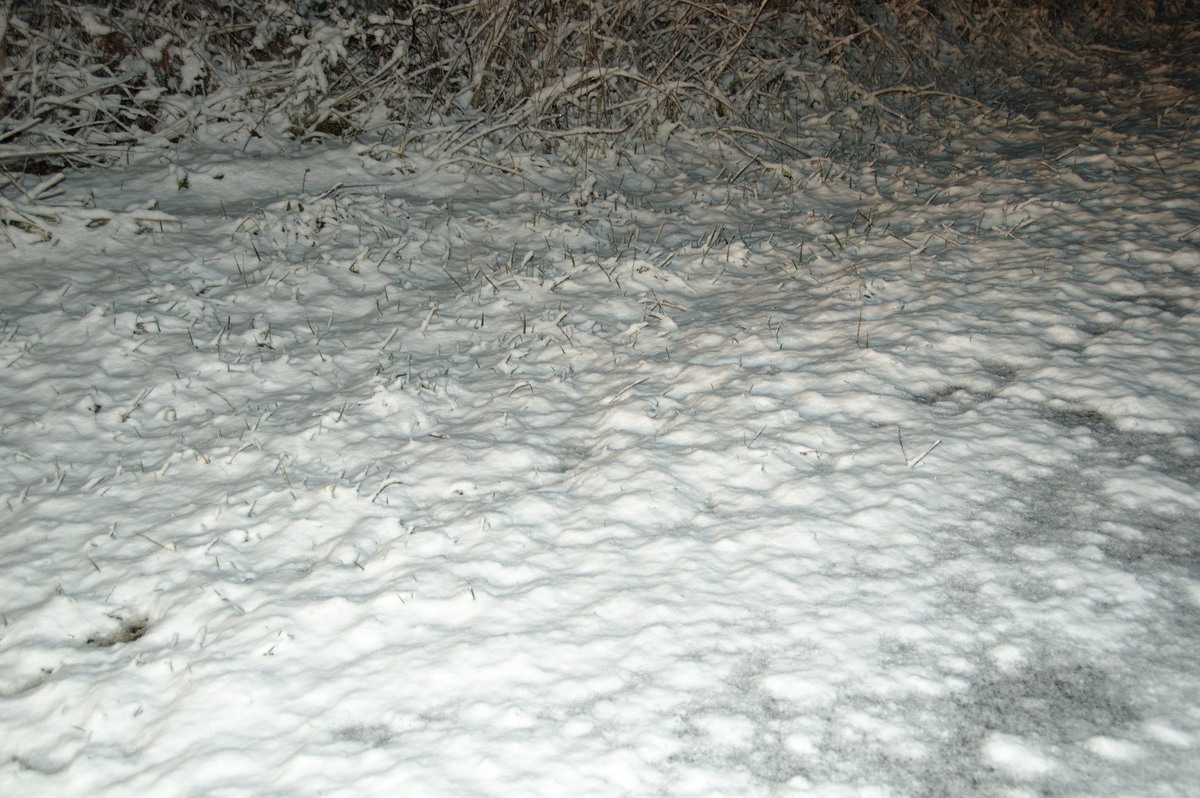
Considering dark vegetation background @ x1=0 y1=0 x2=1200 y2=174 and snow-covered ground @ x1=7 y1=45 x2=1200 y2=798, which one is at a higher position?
dark vegetation background @ x1=0 y1=0 x2=1200 y2=174

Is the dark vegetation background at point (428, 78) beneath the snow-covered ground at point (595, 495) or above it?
above

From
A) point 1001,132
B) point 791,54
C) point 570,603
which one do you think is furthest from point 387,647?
point 791,54

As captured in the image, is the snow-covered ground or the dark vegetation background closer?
the snow-covered ground

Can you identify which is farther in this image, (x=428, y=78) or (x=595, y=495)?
(x=428, y=78)

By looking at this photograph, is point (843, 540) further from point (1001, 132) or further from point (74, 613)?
point (1001, 132)

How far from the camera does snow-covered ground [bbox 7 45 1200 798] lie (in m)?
2.03

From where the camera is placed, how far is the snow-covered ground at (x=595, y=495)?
2.03 metres

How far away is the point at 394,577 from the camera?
8.50ft

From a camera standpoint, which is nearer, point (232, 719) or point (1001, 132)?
point (232, 719)

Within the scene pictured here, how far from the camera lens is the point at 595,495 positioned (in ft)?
9.55

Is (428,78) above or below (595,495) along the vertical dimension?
above

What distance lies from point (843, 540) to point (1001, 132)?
5.45 metres

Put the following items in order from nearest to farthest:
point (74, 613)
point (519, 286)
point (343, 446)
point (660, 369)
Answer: point (74, 613) → point (343, 446) → point (660, 369) → point (519, 286)

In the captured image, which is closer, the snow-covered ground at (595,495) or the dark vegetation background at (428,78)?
the snow-covered ground at (595,495)
